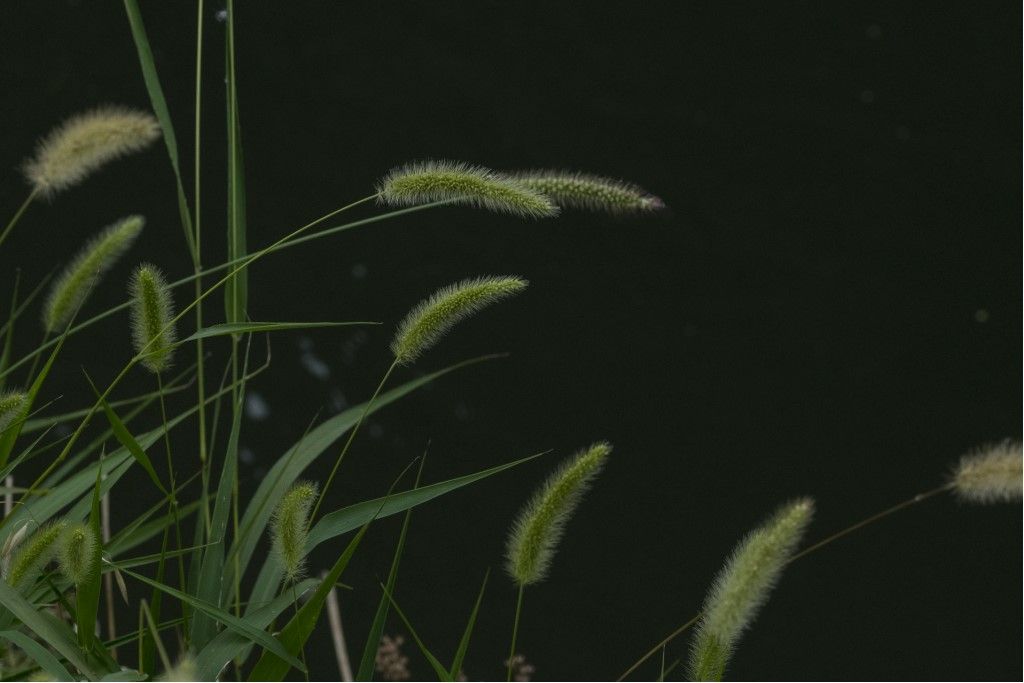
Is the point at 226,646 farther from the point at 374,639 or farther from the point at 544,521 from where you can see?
the point at 544,521

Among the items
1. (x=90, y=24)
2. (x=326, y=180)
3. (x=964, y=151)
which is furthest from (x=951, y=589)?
(x=90, y=24)

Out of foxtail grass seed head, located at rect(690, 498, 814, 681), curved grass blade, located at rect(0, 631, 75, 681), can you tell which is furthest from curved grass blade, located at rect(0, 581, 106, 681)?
foxtail grass seed head, located at rect(690, 498, 814, 681)

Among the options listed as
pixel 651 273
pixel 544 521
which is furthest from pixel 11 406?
pixel 651 273

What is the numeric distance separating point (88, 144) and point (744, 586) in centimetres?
86

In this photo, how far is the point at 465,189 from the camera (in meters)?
1.04

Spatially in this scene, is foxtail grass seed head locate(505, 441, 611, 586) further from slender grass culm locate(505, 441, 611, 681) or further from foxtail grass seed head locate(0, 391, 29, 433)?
foxtail grass seed head locate(0, 391, 29, 433)

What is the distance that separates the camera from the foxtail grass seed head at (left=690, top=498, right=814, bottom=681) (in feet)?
2.95

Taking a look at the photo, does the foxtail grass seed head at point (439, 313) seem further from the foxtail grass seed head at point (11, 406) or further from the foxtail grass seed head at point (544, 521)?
the foxtail grass seed head at point (11, 406)

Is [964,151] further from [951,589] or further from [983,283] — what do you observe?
[951,589]

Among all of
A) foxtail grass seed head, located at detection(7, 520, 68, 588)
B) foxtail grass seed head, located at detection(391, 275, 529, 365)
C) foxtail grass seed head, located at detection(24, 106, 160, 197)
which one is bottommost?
foxtail grass seed head, located at detection(7, 520, 68, 588)

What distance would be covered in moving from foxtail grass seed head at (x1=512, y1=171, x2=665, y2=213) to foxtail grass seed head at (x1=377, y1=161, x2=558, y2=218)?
0.08 feet

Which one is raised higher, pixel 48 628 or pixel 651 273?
pixel 48 628

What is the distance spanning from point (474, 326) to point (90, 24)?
129cm

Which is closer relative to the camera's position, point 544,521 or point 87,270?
point 544,521
